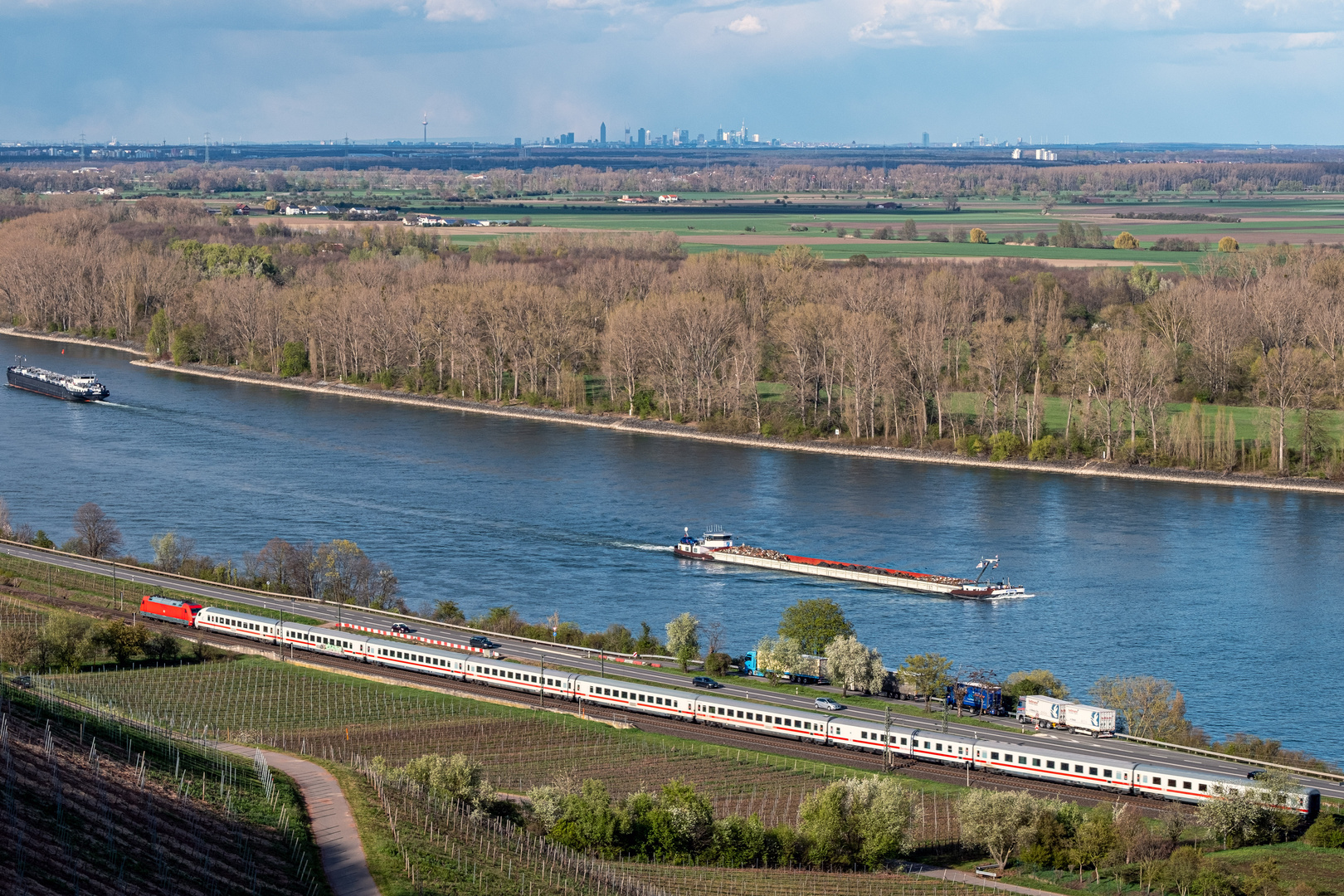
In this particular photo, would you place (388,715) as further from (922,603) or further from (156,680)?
(922,603)

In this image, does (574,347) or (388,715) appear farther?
(574,347)

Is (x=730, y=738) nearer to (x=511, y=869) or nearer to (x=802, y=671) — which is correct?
(x=802, y=671)

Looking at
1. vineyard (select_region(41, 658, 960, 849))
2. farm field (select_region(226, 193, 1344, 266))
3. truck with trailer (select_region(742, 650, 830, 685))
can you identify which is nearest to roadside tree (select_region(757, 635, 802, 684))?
truck with trailer (select_region(742, 650, 830, 685))

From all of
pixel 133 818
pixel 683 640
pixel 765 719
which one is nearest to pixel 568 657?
pixel 683 640

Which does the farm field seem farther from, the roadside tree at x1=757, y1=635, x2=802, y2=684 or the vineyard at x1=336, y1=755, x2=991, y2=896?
the vineyard at x1=336, y1=755, x2=991, y2=896

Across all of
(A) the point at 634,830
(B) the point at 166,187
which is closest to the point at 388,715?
(A) the point at 634,830

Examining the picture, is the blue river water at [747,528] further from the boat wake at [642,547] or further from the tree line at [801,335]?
the tree line at [801,335]
